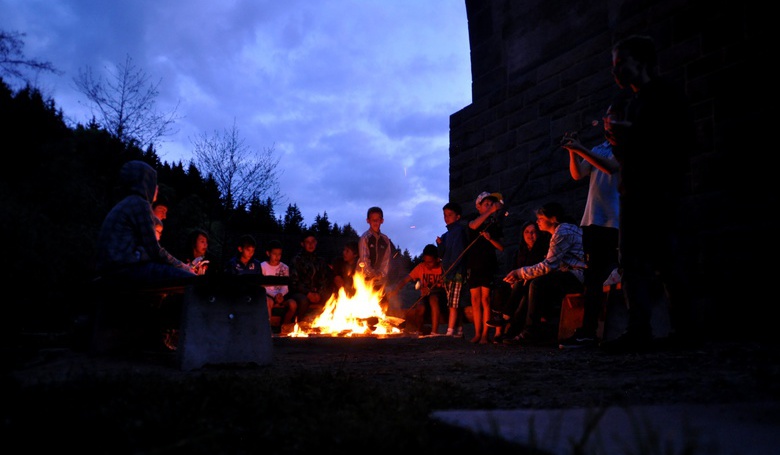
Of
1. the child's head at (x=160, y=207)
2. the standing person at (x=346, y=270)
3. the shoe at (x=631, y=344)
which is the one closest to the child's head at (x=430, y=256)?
the standing person at (x=346, y=270)

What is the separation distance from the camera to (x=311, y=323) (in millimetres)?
9742

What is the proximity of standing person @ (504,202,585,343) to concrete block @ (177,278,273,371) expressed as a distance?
2.91m

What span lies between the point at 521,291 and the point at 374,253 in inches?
148

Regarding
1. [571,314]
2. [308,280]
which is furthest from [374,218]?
[571,314]

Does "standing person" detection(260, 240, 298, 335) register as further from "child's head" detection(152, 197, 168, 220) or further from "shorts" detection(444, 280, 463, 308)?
"shorts" detection(444, 280, 463, 308)

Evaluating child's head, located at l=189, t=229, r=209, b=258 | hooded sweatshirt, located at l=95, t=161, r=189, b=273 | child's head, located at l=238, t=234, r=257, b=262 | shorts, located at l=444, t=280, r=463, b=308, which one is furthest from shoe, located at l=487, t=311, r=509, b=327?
child's head, located at l=238, t=234, r=257, b=262

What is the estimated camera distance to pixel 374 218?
9.95 meters

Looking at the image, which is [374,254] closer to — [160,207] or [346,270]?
[346,270]

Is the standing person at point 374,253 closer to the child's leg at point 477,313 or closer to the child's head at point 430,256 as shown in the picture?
the child's head at point 430,256

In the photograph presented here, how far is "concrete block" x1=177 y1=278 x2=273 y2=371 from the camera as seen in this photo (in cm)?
440

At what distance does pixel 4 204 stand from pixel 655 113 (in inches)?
670

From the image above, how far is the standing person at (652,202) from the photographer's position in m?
3.74

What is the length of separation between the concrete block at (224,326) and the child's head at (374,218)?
5.21 m

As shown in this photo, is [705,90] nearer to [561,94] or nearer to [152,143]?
[561,94]
